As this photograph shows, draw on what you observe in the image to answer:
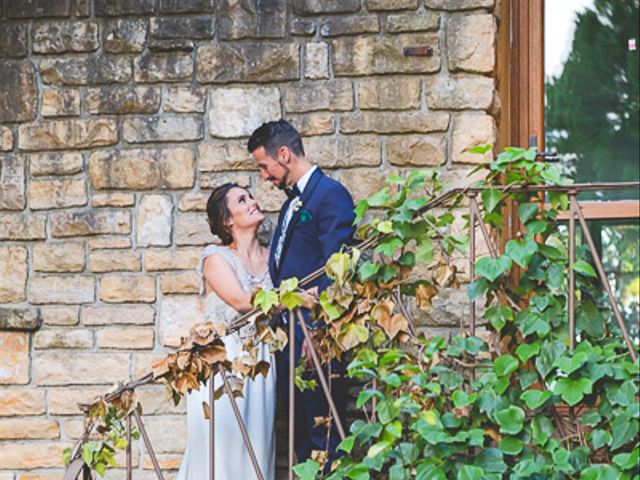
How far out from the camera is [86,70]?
5.81 meters

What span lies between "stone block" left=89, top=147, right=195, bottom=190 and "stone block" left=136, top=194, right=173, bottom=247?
0.08 metres

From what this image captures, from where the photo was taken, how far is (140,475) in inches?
223

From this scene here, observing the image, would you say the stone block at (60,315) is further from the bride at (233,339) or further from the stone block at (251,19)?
the stone block at (251,19)

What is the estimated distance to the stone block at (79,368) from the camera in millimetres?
5691

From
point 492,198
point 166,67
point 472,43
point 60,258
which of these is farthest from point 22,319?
point 492,198

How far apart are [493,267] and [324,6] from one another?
1898 millimetres

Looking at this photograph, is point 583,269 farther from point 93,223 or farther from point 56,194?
point 56,194

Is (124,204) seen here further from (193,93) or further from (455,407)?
(455,407)

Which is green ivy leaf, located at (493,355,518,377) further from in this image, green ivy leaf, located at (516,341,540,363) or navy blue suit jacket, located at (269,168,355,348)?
navy blue suit jacket, located at (269,168,355,348)

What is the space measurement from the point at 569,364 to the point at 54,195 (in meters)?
2.68

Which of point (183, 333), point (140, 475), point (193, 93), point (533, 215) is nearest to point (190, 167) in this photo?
point (193, 93)

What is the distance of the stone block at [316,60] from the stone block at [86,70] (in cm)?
78

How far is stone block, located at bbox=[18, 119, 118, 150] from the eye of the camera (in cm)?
580

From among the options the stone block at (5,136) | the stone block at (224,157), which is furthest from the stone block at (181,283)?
the stone block at (5,136)
